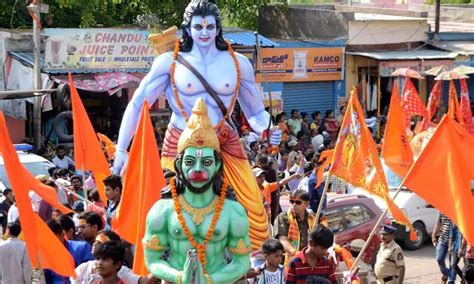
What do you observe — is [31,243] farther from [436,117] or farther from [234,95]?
[436,117]

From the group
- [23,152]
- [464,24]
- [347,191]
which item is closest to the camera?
[23,152]

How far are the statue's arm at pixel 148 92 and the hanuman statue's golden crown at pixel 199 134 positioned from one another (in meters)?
2.25

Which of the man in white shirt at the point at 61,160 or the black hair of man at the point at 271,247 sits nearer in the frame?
the black hair of man at the point at 271,247

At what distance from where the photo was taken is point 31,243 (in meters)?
8.70

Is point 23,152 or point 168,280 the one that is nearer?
point 168,280

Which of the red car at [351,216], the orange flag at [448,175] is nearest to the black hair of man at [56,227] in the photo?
the orange flag at [448,175]

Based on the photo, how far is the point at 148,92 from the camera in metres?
10.5

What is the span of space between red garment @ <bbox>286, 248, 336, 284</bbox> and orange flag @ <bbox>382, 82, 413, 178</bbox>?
4.78 metres

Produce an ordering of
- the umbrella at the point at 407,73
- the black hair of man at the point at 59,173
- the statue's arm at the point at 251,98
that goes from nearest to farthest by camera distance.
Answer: the statue's arm at the point at 251,98 → the black hair of man at the point at 59,173 → the umbrella at the point at 407,73

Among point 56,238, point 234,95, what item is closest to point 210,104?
point 234,95

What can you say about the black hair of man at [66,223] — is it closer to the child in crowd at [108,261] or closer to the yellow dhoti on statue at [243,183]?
the yellow dhoti on statue at [243,183]

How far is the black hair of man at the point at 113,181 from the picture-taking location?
10.8 m

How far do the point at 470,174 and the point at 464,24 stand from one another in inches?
1054

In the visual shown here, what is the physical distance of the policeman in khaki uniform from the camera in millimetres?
12195
